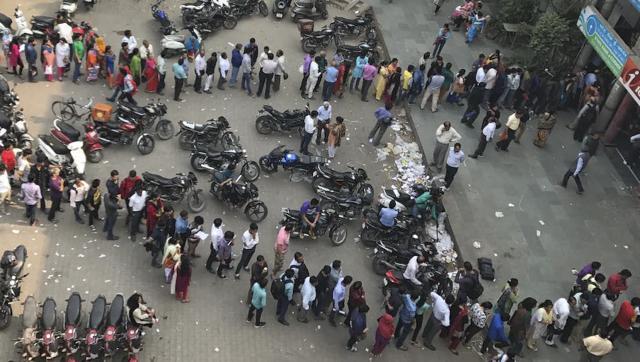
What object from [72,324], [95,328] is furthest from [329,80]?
[72,324]

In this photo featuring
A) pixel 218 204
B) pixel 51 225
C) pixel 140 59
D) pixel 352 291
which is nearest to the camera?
pixel 352 291

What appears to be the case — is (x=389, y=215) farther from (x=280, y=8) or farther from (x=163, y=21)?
(x=280, y=8)

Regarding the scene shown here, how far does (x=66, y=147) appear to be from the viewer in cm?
1477

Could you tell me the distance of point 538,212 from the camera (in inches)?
658

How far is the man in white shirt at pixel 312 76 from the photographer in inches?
723

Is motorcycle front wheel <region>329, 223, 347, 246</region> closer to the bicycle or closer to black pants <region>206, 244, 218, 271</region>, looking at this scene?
black pants <region>206, 244, 218, 271</region>

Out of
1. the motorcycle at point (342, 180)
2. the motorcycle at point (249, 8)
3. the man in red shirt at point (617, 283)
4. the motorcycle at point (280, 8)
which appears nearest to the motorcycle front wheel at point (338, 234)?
the motorcycle at point (342, 180)

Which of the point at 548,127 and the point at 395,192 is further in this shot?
the point at 548,127

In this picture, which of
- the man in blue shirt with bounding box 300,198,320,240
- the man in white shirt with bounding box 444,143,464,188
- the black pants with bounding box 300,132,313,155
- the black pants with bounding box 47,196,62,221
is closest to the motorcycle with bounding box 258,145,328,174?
the black pants with bounding box 300,132,313,155

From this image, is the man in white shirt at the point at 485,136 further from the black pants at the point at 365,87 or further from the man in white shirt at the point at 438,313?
the man in white shirt at the point at 438,313

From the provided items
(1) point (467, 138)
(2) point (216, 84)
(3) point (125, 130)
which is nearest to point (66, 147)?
(3) point (125, 130)

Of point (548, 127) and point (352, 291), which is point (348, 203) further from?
point (548, 127)

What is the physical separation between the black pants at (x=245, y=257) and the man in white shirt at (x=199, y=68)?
649 cm

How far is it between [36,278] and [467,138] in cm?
1156
